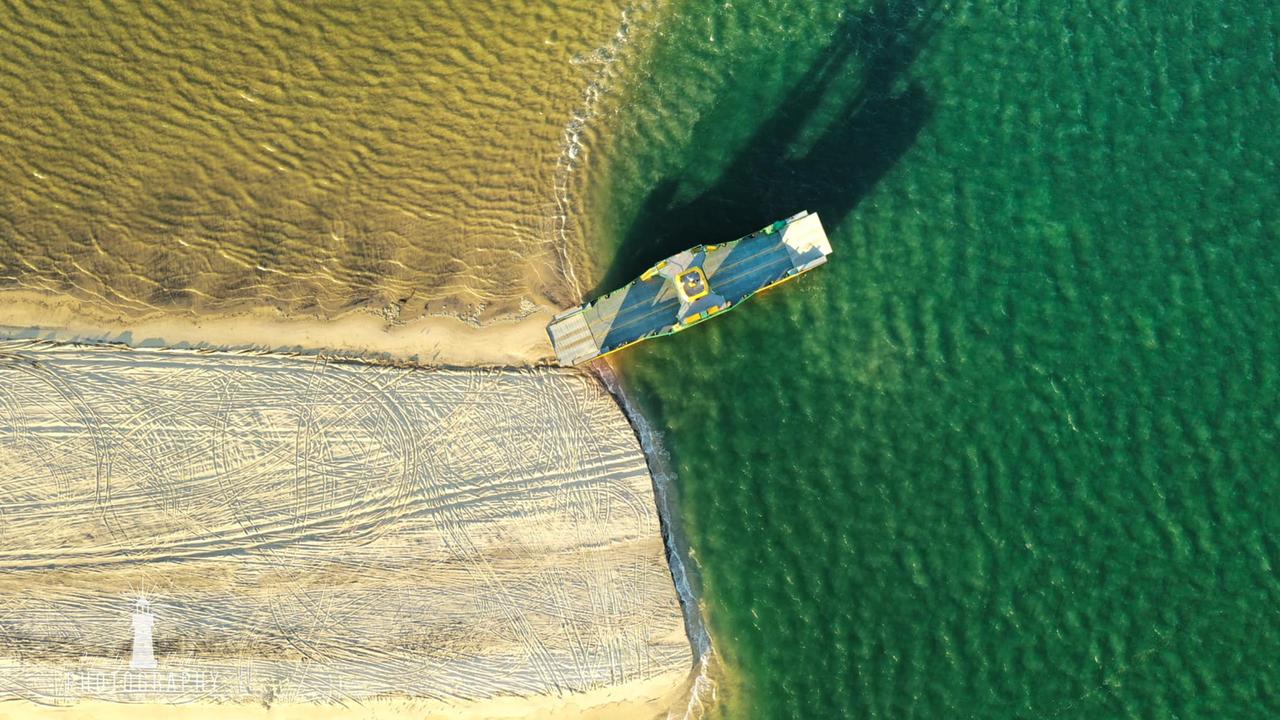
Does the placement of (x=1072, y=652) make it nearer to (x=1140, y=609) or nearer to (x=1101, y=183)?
(x=1140, y=609)

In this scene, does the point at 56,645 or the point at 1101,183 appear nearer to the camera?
the point at 56,645

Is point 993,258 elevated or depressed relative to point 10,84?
depressed

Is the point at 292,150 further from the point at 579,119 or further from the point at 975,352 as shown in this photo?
the point at 975,352

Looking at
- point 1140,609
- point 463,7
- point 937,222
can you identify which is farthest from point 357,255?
point 1140,609

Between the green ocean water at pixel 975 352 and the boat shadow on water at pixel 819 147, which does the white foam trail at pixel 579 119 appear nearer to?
the green ocean water at pixel 975 352

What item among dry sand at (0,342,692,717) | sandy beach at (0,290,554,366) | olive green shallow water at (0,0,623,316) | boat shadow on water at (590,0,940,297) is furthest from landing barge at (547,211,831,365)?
A: olive green shallow water at (0,0,623,316)

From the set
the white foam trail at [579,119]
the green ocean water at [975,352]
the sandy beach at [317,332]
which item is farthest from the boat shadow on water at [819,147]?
the sandy beach at [317,332]
